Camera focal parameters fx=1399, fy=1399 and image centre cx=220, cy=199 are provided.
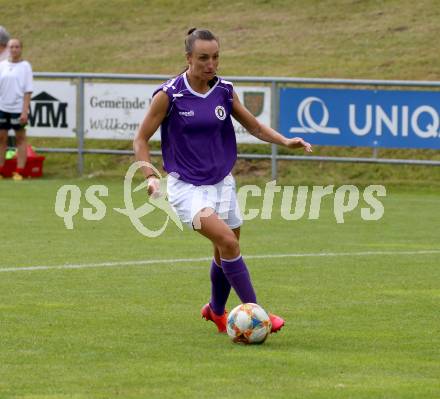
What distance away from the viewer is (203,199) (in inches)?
348

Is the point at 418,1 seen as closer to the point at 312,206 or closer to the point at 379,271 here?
the point at 312,206

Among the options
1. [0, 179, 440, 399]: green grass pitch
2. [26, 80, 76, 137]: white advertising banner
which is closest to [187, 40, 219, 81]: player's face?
[0, 179, 440, 399]: green grass pitch

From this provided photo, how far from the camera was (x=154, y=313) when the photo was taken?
32.1ft

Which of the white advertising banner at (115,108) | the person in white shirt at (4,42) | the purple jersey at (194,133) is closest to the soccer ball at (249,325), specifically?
the purple jersey at (194,133)

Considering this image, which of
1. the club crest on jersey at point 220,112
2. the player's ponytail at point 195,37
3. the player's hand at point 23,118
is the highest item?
the player's ponytail at point 195,37

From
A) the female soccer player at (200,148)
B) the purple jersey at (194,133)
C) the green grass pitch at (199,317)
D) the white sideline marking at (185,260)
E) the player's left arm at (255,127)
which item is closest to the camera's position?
the green grass pitch at (199,317)

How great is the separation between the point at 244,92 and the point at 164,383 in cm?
1414

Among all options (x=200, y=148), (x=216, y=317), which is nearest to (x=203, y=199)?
(x=200, y=148)

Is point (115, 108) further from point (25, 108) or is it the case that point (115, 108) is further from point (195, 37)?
point (195, 37)

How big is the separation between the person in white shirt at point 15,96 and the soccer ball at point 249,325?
41.9 ft

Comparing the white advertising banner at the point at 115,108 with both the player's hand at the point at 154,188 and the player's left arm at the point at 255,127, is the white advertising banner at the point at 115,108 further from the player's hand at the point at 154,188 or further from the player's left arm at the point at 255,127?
the player's hand at the point at 154,188

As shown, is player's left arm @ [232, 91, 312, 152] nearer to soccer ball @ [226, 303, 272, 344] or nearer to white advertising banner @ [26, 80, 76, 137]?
soccer ball @ [226, 303, 272, 344]

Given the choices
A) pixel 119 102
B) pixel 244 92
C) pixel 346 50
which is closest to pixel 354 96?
pixel 244 92

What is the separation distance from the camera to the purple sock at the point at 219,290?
9.20m
